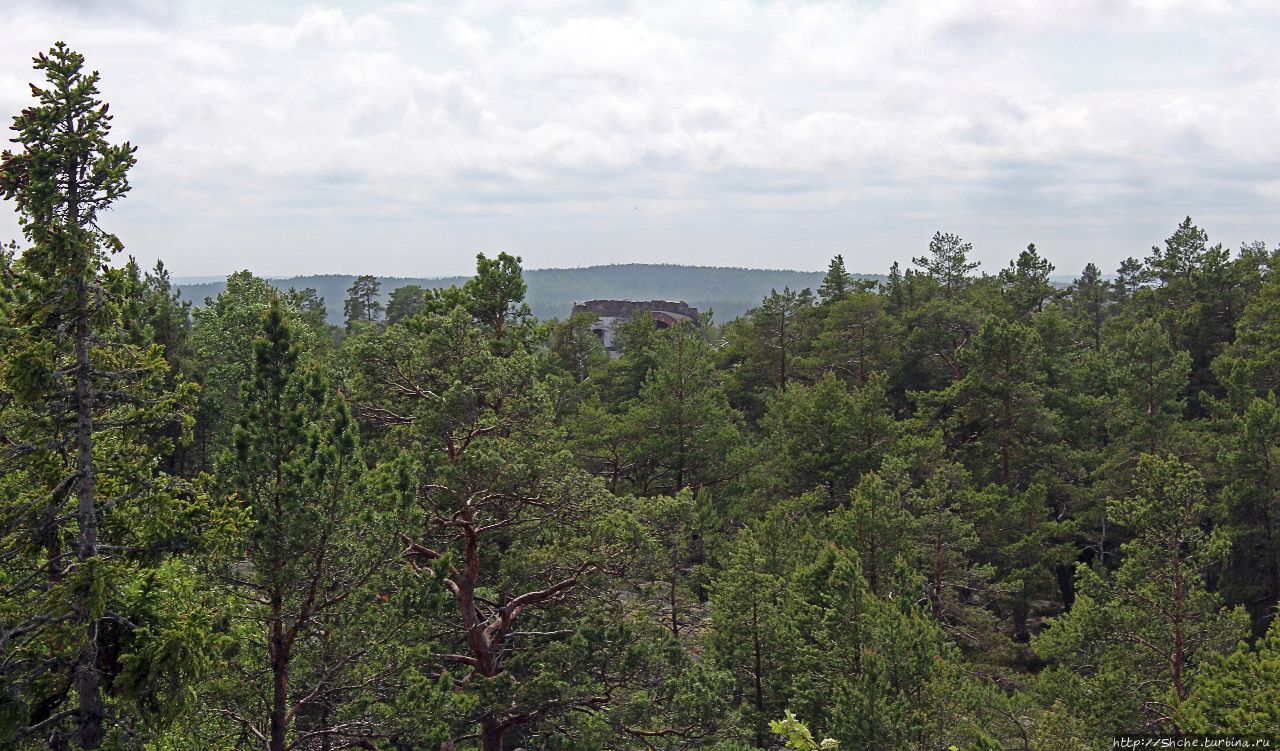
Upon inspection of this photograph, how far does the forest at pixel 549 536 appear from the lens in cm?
1011

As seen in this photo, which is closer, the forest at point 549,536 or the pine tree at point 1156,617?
the forest at point 549,536

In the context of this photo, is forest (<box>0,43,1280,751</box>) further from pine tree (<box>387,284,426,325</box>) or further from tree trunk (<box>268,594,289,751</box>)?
pine tree (<box>387,284,426,325</box>)

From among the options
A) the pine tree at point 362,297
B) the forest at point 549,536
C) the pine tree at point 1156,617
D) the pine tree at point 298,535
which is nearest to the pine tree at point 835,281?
the forest at point 549,536

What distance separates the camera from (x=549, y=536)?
758 inches

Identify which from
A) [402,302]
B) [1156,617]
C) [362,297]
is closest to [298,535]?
[1156,617]

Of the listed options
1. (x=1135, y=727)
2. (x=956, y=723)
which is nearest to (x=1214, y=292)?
(x=1135, y=727)

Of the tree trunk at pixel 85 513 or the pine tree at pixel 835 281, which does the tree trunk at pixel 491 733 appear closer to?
the tree trunk at pixel 85 513

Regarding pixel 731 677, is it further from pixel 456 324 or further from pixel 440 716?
pixel 456 324

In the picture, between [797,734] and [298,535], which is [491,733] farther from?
[797,734]

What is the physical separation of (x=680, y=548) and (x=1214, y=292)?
3473 centimetres

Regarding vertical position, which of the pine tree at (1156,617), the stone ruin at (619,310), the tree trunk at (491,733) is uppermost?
the stone ruin at (619,310)

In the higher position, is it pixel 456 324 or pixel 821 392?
pixel 456 324

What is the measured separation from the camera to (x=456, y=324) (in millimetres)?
18875

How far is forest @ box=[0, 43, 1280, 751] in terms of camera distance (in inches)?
398
